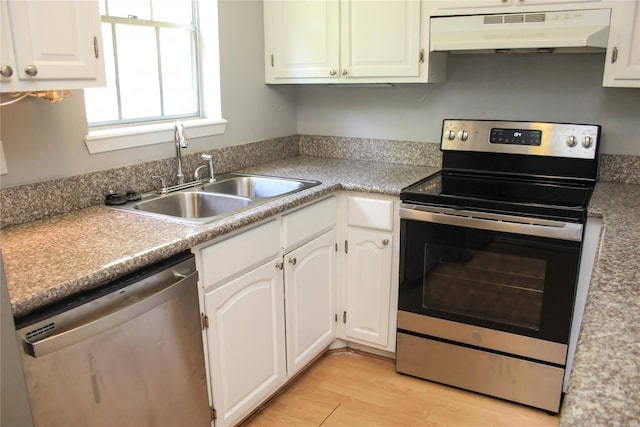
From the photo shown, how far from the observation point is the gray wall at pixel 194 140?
182 cm

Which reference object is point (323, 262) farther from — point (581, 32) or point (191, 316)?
point (581, 32)

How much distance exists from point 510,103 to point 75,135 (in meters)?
2.00

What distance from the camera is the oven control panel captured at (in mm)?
2391

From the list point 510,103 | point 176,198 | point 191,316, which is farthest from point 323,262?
point 510,103

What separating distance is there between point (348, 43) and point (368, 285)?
3.96ft

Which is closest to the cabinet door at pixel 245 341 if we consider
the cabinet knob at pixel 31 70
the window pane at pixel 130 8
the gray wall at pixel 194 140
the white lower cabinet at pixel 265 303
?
the white lower cabinet at pixel 265 303

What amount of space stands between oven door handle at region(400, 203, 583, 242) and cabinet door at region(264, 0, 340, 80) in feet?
2.95

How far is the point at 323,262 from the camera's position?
2.49 metres

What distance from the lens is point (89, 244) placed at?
1602mm

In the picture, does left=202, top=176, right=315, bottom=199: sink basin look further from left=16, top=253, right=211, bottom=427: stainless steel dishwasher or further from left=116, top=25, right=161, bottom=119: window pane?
left=16, top=253, right=211, bottom=427: stainless steel dishwasher

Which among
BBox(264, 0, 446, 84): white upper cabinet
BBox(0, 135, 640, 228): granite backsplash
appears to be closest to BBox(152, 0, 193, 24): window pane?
BBox(264, 0, 446, 84): white upper cabinet

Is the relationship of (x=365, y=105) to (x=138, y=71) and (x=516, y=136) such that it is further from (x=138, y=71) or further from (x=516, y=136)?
(x=138, y=71)

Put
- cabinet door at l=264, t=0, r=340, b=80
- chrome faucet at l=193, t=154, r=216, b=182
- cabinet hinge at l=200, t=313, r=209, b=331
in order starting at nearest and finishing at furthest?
cabinet hinge at l=200, t=313, r=209, b=331 < chrome faucet at l=193, t=154, r=216, b=182 < cabinet door at l=264, t=0, r=340, b=80

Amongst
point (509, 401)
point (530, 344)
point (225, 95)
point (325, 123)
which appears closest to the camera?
point (530, 344)
